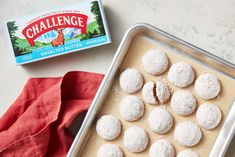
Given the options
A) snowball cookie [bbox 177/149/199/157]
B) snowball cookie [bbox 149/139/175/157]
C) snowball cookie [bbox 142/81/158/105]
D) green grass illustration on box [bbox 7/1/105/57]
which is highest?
green grass illustration on box [bbox 7/1/105/57]

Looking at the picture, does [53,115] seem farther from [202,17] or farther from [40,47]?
[202,17]

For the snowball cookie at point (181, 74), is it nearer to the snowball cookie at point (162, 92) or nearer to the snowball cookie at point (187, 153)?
the snowball cookie at point (162, 92)

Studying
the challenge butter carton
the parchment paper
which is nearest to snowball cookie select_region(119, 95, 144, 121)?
the parchment paper

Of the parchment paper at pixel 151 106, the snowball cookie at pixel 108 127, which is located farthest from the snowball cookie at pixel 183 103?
the snowball cookie at pixel 108 127

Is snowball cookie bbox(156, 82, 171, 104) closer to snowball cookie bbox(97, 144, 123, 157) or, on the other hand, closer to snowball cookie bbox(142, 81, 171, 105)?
snowball cookie bbox(142, 81, 171, 105)

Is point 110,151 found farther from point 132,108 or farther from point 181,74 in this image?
point 181,74

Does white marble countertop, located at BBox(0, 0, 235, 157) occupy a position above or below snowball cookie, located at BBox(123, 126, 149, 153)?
above
